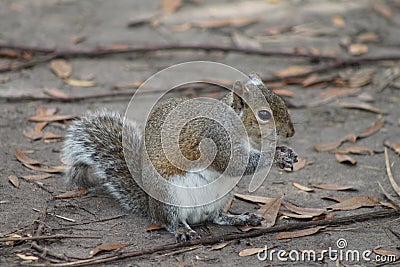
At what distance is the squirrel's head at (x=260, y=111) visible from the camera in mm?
3121

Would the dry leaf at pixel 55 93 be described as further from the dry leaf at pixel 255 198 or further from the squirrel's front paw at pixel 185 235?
the squirrel's front paw at pixel 185 235

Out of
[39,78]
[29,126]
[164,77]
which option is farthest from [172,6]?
[29,126]

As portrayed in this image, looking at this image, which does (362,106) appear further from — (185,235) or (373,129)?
(185,235)

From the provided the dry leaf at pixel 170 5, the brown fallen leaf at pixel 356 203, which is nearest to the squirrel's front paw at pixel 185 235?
the brown fallen leaf at pixel 356 203

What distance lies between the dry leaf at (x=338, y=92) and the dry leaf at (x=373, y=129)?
53 centimetres

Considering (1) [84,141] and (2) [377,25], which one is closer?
(1) [84,141]

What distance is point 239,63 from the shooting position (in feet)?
18.9

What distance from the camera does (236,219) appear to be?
11.2 ft

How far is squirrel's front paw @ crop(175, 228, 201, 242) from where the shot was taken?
3.18 m

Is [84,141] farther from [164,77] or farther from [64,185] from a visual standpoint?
[164,77]

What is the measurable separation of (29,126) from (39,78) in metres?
0.91

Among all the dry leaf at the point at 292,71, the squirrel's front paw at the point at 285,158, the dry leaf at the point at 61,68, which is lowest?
the dry leaf at the point at 292,71

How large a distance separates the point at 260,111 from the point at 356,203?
2.87ft

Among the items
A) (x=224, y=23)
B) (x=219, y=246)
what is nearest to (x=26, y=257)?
(x=219, y=246)
